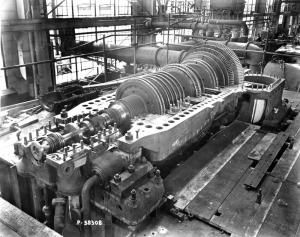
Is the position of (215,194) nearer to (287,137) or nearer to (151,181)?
(151,181)

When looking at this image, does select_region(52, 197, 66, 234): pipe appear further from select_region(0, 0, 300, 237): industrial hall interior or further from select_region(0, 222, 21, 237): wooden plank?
select_region(0, 222, 21, 237): wooden plank

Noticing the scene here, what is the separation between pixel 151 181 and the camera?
2.95 meters


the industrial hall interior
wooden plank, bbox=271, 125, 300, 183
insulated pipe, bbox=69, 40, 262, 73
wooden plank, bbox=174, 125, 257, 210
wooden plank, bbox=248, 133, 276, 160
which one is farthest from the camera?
insulated pipe, bbox=69, 40, 262, 73

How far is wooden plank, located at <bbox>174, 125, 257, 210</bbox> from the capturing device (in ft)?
10.3

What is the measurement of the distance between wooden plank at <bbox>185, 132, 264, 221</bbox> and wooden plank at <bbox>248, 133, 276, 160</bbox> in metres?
0.08

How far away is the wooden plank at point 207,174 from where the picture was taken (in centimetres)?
314

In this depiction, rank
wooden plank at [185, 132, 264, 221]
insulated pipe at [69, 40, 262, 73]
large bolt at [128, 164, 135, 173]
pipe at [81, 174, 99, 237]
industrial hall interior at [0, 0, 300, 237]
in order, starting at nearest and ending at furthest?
1. pipe at [81, 174, 99, 237]
2. industrial hall interior at [0, 0, 300, 237]
3. large bolt at [128, 164, 135, 173]
4. wooden plank at [185, 132, 264, 221]
5. insulated pipe at [69, 40, 262, 73]

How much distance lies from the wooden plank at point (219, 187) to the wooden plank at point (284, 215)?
46 cm

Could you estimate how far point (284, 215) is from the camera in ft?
9.66

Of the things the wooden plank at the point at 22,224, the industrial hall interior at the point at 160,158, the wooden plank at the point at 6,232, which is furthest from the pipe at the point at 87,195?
the wooden plank at the point at 6,232

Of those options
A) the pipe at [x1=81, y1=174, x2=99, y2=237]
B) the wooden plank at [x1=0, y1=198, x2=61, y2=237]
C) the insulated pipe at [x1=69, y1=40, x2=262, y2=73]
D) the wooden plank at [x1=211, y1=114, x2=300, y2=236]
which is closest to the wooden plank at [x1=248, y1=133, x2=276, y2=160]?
the wooden plank at [x1=211, y1=114, x2=300, y2=236]

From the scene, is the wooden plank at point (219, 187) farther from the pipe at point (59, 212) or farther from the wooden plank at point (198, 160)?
the pipe at point (59, 212)

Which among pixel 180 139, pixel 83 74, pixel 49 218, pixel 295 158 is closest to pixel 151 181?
pixel 180 139

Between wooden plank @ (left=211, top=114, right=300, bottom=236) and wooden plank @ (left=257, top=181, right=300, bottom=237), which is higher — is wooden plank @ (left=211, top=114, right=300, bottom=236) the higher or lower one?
the higher one
